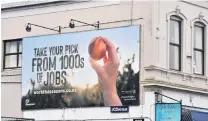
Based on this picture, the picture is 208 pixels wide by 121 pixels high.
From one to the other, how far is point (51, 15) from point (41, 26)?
75 centimetres

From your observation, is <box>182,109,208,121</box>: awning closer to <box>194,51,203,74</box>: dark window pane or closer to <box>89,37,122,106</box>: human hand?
<box>194,51,203,74</box>: dark window pane

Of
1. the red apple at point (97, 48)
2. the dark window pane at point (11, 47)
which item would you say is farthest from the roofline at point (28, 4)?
the red apple at point (97, 48)

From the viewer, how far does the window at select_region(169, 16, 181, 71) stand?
2616 cm

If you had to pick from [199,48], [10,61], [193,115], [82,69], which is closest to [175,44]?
[199,48]

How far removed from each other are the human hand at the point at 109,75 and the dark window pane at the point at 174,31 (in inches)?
109

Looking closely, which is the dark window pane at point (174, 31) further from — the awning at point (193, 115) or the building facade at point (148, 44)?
the awning at point (193, 115)

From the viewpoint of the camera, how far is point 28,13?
29219 mm

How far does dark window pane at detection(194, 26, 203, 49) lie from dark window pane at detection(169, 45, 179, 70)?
4.52 feet

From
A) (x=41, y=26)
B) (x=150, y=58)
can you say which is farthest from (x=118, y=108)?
(x=41, y=26)

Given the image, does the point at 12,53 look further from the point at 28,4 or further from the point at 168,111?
the point at 168,111

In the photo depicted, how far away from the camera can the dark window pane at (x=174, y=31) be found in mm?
26297

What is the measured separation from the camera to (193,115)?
26078 mm

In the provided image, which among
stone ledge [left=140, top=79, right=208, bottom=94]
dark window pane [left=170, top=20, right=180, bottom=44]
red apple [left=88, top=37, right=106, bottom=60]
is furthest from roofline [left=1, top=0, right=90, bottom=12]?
stone ledge [left=140, top=79, right=208, bottom=94]

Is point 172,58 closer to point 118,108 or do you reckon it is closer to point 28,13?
point 118,108
